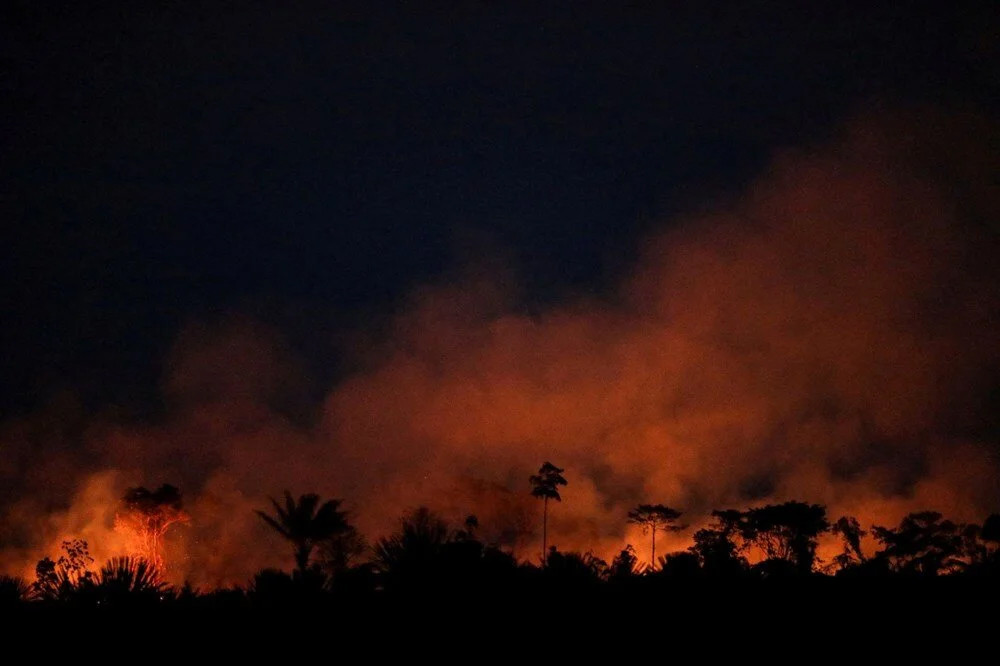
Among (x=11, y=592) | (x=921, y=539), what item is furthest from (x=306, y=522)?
(x=921, y=539)

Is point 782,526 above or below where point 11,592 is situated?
above

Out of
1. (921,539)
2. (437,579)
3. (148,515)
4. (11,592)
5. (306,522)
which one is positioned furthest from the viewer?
(148,515)

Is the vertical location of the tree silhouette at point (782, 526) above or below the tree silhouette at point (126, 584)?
above

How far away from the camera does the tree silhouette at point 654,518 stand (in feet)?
229

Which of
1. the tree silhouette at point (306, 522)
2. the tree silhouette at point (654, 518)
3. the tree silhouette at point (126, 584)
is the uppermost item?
the tree silhouette at point (654, 518)

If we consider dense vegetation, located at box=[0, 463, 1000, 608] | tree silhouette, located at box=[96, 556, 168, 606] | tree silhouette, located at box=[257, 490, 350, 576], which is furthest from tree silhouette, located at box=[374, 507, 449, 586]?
Result: tree silhouette, located at box=[257, 490, 350, 576]

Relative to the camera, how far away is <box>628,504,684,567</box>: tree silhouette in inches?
2744

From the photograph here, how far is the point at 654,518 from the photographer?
6981 centimetres

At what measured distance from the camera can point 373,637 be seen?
1040cm

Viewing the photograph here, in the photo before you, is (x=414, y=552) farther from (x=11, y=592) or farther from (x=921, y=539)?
(x=921, y=539)

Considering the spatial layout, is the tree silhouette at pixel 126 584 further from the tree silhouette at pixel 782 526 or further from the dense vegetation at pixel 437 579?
the tree silhouette at pixel 782 526

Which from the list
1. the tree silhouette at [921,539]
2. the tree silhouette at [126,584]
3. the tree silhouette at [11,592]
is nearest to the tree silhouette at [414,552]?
the tree silhouette at [126,584]

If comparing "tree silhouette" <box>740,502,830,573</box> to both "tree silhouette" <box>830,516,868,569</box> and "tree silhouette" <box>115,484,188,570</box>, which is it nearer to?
"tree silhouette" <box>830,516,868,569</box>

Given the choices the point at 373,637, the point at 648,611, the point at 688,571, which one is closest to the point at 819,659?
the point at 648,611
